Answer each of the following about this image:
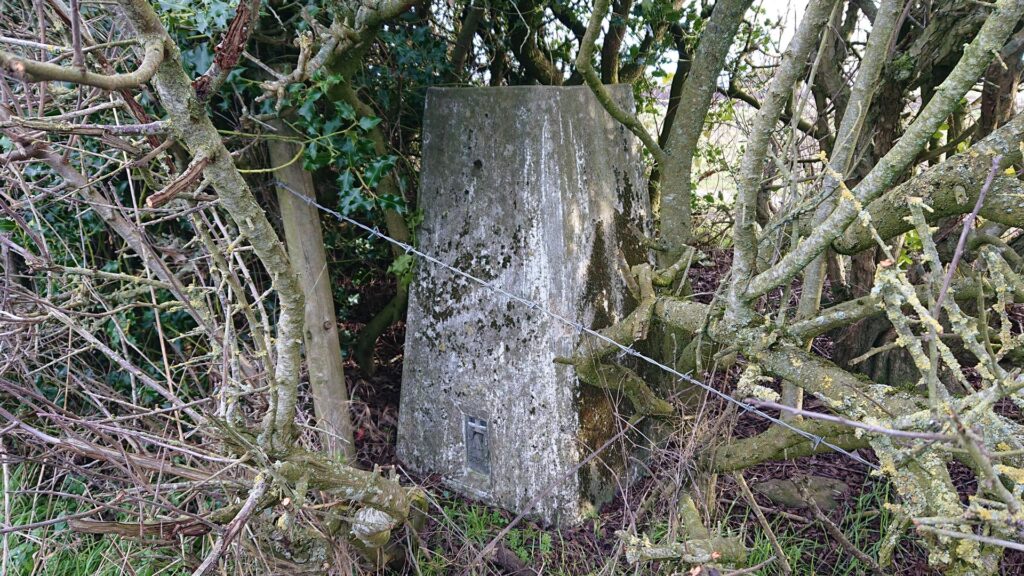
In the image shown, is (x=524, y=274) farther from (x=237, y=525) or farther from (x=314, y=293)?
(x=237, y=525)

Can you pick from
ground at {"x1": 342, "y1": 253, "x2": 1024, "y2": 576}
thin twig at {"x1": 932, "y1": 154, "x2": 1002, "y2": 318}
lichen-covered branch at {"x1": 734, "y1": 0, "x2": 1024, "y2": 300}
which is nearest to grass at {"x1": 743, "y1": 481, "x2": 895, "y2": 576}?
ground at {"x1": 342, "y1": 253, "x2": 1024, "y2": 576}

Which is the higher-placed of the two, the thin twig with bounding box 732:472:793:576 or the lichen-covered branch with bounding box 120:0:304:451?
the lichen-covered branch with bounding box 120:0:304:451

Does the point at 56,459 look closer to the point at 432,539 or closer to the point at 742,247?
the point at 432,539

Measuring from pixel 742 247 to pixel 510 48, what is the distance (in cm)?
253

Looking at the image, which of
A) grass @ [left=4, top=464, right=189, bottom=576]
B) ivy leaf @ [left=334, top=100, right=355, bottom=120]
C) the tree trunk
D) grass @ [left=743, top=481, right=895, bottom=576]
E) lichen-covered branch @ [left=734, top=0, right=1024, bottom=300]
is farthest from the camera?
the tree trunk

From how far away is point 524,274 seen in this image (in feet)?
11.5

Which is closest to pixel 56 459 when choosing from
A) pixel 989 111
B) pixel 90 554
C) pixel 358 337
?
pixel 90 554

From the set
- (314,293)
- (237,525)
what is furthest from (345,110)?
(237,525)

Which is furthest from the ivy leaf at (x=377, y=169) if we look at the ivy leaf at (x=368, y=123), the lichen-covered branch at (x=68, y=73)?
the lichen-covered branch at (x=68, y=73)

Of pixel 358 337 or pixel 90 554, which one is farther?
pixel 358 337

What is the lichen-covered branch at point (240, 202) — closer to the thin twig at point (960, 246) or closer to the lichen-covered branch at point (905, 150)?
the lichen-covered branch at point (905, 150)

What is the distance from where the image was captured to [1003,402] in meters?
3.56

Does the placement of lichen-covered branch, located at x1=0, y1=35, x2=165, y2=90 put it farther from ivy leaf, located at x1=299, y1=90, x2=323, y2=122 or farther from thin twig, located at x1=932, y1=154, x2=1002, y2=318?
ivy leaf, located at x1=299, y1=90, x2=323, y2=122

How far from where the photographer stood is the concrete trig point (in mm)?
3404
